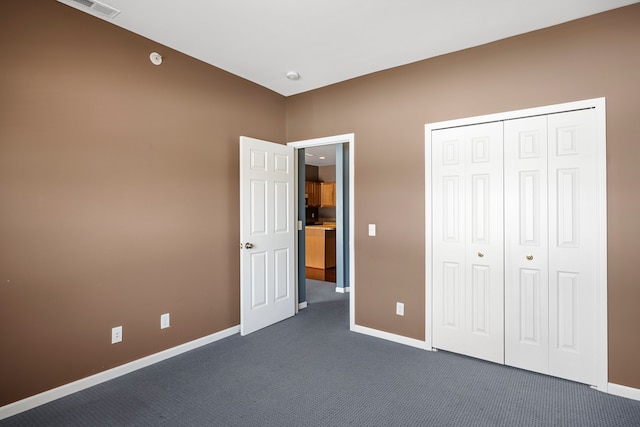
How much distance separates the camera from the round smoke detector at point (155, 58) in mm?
2887

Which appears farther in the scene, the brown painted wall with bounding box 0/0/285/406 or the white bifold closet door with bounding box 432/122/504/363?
the white bifold closet door with bounding box 432/122/504/363

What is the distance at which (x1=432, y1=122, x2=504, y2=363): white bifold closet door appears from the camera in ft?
9.32

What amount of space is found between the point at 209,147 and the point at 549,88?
10.2 feet

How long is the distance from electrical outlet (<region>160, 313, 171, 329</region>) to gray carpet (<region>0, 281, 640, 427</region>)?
1.03 feet

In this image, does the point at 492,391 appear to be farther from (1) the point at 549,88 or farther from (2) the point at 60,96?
(2) the point at 60,96

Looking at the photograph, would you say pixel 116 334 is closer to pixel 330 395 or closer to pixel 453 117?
pixel 330 395

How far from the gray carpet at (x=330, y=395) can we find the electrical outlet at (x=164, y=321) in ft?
1.03

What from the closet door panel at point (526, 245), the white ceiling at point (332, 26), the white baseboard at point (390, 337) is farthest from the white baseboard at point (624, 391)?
the white ceiling at point (332, 26)

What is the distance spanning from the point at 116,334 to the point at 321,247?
415 centimetres

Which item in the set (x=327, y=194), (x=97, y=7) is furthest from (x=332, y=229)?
(x=97, y=7)

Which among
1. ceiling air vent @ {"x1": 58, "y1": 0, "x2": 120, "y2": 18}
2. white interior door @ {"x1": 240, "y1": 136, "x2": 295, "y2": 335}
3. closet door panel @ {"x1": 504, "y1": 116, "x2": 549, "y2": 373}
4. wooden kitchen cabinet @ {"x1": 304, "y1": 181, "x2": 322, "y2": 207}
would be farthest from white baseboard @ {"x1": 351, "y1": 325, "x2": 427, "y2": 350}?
wooden kitchen cabinet @ {"x1": 304, "y1": 181, "x2": 322, "y2": 207}

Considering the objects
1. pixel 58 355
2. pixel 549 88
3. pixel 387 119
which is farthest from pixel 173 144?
pixel 549 88

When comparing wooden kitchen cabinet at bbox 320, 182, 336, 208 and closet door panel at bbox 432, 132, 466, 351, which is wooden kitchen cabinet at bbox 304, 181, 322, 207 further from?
closet door panel at bbox 432, 132, 466, 351

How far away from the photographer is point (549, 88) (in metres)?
2.61
